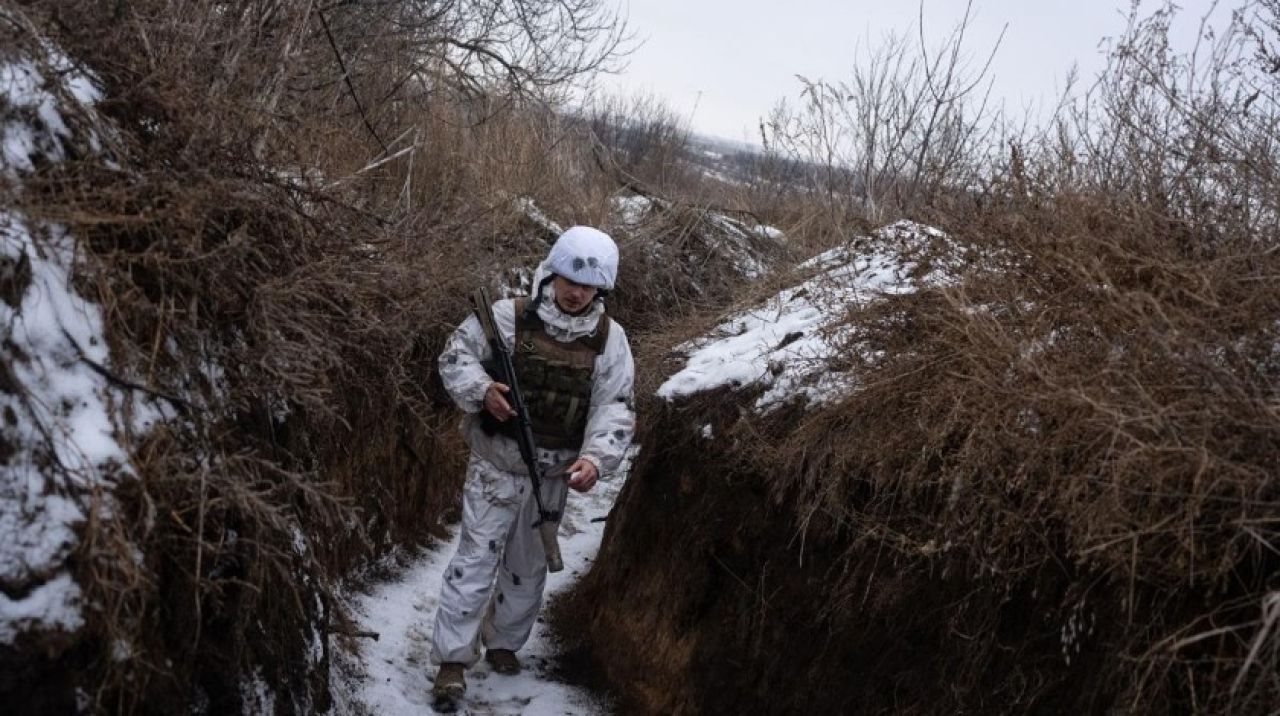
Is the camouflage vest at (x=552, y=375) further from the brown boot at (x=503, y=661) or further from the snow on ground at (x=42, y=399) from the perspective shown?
the snow on ground at (x=42, y=399)

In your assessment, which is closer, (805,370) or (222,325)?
(222,325)

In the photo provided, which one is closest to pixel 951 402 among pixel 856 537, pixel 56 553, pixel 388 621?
pixel 856 537

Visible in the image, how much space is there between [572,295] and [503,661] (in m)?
1.69

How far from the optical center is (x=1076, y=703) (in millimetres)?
2604

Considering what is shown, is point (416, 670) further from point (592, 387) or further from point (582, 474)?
point (592, 387)

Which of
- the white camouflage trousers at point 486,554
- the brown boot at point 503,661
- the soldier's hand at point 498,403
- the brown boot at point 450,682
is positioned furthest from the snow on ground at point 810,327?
the brown boot at point 450,682

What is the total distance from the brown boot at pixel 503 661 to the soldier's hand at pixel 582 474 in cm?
97

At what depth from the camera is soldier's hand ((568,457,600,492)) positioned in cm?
400

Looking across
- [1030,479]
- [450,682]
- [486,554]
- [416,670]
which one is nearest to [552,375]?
[486,554]

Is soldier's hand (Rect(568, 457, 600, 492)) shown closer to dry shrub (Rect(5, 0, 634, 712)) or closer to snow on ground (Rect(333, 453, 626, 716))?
dry shrub (Rect(5, 0, 634, 712))

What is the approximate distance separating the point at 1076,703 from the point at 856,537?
980 millimetres

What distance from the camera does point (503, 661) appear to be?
14.7 feet

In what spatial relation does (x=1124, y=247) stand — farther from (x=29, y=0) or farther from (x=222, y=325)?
(x=29, y=0)

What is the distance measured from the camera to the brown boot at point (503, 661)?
4488 millimetres
